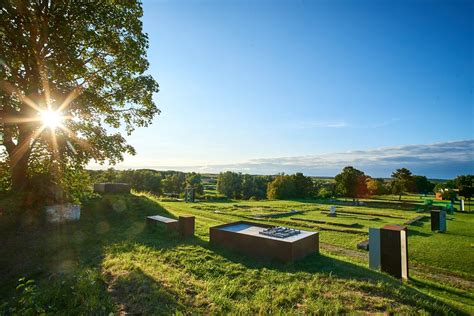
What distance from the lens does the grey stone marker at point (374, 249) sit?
10.2m

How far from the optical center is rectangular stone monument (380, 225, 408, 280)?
9.16m

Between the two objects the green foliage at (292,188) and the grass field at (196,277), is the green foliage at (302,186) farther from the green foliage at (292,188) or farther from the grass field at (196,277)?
the grass field at (196,277)

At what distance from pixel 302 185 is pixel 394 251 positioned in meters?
55.8

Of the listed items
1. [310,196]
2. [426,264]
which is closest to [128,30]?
[426,264]

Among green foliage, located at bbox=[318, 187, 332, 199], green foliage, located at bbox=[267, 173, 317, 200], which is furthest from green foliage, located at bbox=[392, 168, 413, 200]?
green foliage, located at bbox=[267, 173, 317, 200]

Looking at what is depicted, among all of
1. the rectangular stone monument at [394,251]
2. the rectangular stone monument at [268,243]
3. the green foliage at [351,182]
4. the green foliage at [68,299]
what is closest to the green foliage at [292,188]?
the green foliage at [351,182]

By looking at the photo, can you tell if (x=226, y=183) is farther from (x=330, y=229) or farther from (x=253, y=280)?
(x=253, y=280)

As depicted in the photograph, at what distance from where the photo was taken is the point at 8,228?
12.6m

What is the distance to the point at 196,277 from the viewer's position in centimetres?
808

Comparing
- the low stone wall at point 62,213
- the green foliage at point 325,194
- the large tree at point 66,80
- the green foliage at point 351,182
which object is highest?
the large tree at point 66,80

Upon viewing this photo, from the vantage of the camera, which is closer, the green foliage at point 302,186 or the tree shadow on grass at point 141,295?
the tree shadow on grass at point 141,295

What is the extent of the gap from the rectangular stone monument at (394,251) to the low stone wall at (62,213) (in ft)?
50.3

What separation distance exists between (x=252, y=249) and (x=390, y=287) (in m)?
4.73

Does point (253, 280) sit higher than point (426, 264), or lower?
higher
